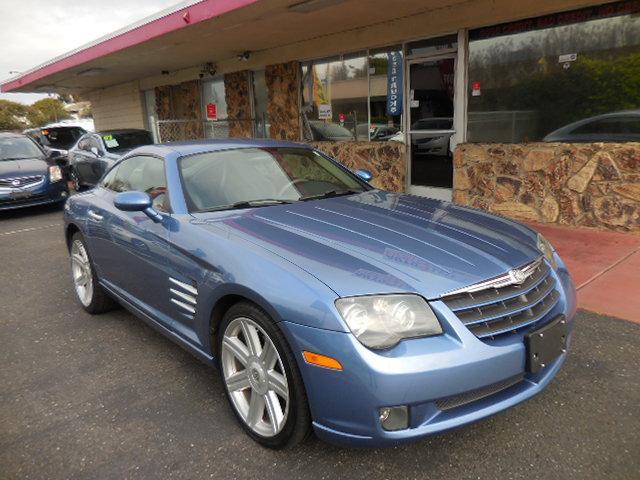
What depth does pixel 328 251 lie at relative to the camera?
7.88 feet

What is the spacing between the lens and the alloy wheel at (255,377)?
234cm

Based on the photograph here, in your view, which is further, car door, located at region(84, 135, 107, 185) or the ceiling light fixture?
car door, located at region(84, 135, 107, 185)

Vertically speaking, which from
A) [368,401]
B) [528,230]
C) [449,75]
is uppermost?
[449,75]

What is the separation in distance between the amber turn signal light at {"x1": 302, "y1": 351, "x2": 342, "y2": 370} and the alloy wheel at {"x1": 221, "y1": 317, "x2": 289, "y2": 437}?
21 cm

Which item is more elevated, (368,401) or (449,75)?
(449,75)

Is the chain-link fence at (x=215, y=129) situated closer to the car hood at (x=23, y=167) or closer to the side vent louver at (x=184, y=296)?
the car hood at (x=23, y=167)

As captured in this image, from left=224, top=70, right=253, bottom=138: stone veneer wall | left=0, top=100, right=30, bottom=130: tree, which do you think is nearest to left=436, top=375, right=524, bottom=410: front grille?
left=224, top=70, right=253, bottom=138: stone veneer wall

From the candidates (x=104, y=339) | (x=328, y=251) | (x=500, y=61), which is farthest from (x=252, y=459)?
(x=500, y=61)

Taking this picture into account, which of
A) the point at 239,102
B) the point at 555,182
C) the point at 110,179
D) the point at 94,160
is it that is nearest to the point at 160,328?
the point at 110,179

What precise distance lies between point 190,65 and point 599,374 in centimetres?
1250

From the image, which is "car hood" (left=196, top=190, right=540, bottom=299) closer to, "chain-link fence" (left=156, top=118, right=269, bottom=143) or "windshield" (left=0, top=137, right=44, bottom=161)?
"chain-link fence" (left=156, top=118, right=269, bottom=143)

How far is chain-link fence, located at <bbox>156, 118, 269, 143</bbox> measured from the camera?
39.3 feet

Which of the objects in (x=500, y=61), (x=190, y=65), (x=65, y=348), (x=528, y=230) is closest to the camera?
(x=528, y=230)

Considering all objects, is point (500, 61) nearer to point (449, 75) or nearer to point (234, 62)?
point (449, 75)
